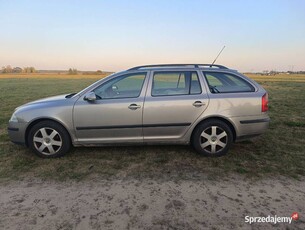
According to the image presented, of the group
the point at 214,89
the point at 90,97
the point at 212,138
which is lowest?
the point at 212,138

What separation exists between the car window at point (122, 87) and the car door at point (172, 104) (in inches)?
8.5

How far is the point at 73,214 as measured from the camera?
2.70m

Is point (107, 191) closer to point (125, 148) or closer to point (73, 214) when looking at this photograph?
point (73, 214)

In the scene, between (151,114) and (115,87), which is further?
(115,87)

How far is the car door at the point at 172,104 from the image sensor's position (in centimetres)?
421

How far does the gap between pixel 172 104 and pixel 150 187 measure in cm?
153

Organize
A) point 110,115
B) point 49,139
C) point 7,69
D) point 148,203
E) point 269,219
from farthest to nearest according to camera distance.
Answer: point 7,69
point 49,139
point 110,115
point 148,203
point 269,219

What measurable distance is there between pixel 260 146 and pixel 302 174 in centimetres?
128

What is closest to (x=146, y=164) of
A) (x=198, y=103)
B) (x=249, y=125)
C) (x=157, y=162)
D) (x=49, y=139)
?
(x=157, y=162)

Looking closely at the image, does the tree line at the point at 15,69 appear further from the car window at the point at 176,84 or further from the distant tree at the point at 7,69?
the car window at the point at 176,84

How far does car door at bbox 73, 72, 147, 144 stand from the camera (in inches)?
165

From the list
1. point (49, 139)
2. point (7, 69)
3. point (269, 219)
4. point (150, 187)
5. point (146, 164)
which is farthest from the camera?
point (7, 69)

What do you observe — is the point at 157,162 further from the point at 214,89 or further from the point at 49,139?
the point at 49,139

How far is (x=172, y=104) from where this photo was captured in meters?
4.21
